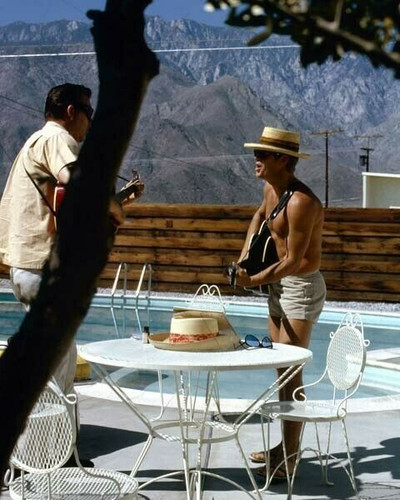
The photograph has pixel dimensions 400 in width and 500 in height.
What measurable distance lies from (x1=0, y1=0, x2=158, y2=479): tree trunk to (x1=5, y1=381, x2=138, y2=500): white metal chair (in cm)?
187

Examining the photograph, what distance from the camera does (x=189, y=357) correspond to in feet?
12.4

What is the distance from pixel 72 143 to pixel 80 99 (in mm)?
251

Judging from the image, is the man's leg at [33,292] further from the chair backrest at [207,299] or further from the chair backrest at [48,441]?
the chair backrest at [207,299]

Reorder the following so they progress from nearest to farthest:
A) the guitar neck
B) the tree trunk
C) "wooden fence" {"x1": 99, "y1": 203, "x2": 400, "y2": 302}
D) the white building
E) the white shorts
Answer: the tree trunk < the guitar neck < the white shorts < "wooden fence" {"x1": 99, "y1": 203, "x2": 400, "y2": 302} < the white building

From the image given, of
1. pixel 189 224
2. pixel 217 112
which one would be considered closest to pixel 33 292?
pixel 189 224

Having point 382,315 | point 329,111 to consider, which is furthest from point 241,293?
point 329,111

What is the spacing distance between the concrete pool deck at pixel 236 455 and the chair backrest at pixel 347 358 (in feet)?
1.44

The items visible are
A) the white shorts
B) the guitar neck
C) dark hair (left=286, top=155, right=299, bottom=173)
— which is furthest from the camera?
dark hair (left=286, top=155, right=299, bottom=173)

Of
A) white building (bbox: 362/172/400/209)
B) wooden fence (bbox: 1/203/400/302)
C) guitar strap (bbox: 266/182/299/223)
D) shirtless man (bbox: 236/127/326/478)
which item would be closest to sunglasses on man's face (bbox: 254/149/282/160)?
shirtless man (bbox: 236/127/326/478)

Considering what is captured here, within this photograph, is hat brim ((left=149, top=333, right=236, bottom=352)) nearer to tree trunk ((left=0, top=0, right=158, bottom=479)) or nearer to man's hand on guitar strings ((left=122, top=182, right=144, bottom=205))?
man's hand on guitar strings ((left=122, top=182, right=144, bottom=205))

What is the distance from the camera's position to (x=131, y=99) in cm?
136

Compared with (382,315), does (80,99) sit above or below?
above

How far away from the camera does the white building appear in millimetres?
30203

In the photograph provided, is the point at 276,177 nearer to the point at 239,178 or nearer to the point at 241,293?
the point at 241,293
